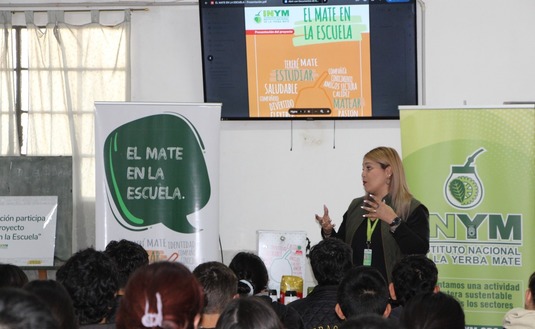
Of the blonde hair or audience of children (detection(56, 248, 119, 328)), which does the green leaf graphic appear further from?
audience of children (detection(56, 248, 119, 328))

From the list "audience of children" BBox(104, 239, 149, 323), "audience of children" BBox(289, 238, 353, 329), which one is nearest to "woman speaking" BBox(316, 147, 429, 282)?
"audience of children" BBox(289, 238, 353, 329)

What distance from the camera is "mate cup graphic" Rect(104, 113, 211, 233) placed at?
5.95 m

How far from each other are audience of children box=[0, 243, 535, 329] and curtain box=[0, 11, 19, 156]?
3145 millimetres

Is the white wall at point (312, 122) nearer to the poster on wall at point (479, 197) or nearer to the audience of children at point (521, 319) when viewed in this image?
the poster on wall at point (479, 197)

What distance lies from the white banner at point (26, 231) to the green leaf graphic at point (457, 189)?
10.6 feet

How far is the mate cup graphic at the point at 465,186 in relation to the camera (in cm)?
537

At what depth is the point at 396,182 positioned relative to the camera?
502 cm

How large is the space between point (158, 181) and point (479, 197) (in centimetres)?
225

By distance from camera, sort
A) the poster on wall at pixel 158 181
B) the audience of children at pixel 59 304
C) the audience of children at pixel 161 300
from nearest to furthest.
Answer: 1. the audience of children at pixel 161 300
2. the audience of children at pixel 59 304
3. the poster on wall at pixel 158 181

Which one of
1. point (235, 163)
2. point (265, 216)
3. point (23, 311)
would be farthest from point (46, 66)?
point (23, 311)

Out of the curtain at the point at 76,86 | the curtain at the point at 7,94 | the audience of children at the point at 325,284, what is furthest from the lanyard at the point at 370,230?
the curtain at the point at 7,94

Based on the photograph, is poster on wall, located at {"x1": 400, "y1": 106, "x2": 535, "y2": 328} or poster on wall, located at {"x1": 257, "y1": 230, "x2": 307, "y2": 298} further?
poster on wall, located at {"x1": 257, "y1": 230, "x2": 307, "y2": 298}

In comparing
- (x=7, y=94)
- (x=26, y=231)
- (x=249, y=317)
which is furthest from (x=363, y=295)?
(x=7, y=94)

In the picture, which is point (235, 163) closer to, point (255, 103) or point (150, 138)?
point (255, 103)
